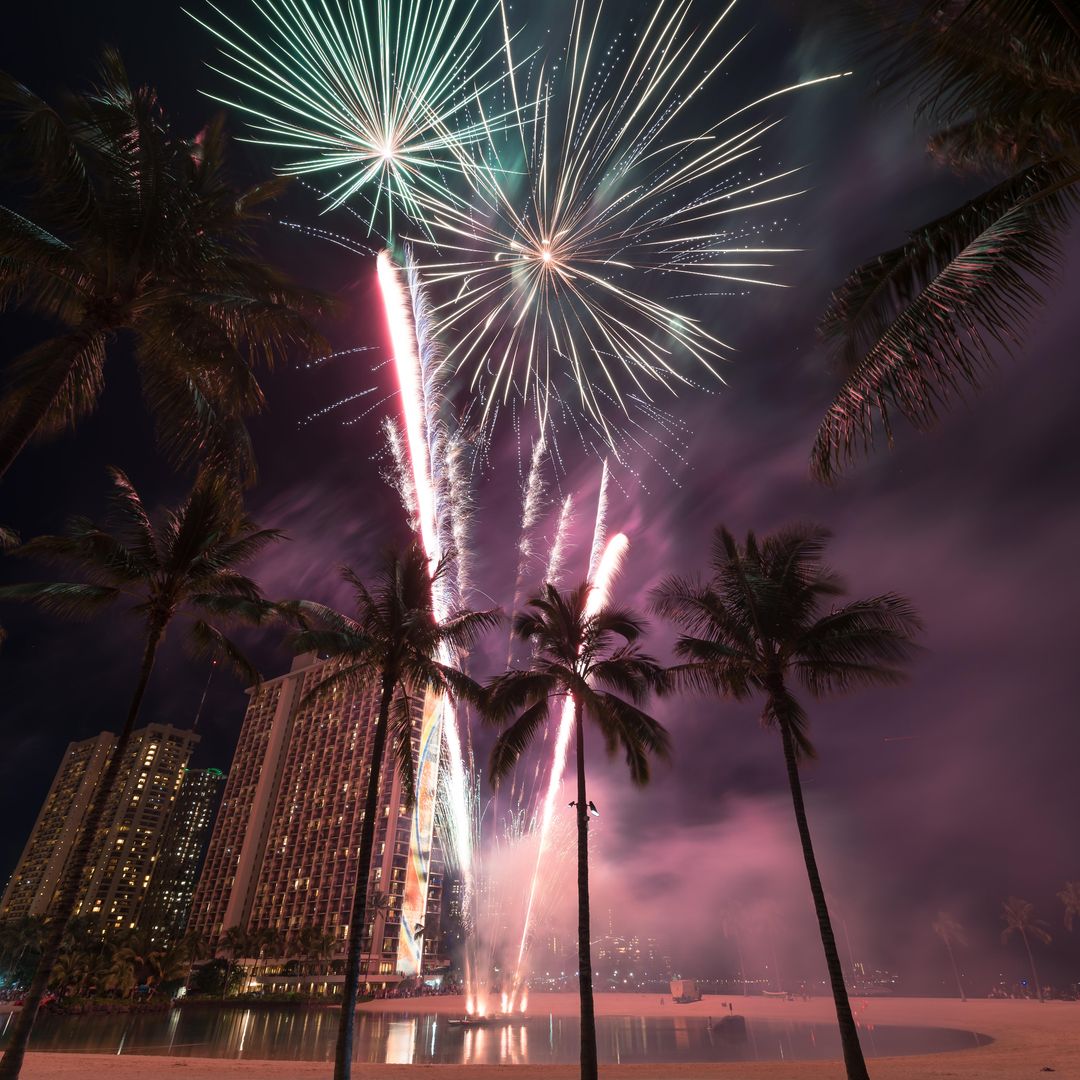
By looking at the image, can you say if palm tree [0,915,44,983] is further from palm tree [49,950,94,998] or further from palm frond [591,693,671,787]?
palm frond [591,693,671,787]

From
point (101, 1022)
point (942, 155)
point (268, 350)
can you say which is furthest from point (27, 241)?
point (101, 1022)

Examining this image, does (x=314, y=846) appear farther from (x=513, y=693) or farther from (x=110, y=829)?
(x=513, y=693)

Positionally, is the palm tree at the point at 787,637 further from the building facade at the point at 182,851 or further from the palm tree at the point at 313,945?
the building facade at the point at 182,851

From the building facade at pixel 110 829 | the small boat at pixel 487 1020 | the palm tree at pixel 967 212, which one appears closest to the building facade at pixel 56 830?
the building facade at pixel 110 829

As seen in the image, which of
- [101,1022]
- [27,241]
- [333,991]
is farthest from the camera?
[333,991]

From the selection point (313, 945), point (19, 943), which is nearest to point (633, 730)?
point (313, 945)

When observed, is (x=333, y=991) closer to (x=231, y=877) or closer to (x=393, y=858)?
(x=393, y=858)

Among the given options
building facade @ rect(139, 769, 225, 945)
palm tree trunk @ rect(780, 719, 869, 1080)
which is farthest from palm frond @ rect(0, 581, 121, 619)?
building facade @ rect(139, 769, 225, 945)

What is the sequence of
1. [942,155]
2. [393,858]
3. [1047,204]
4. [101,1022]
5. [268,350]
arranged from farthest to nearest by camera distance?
[393,858]
[101,1022]
[268,350]
[942,155]
[1047,204]
